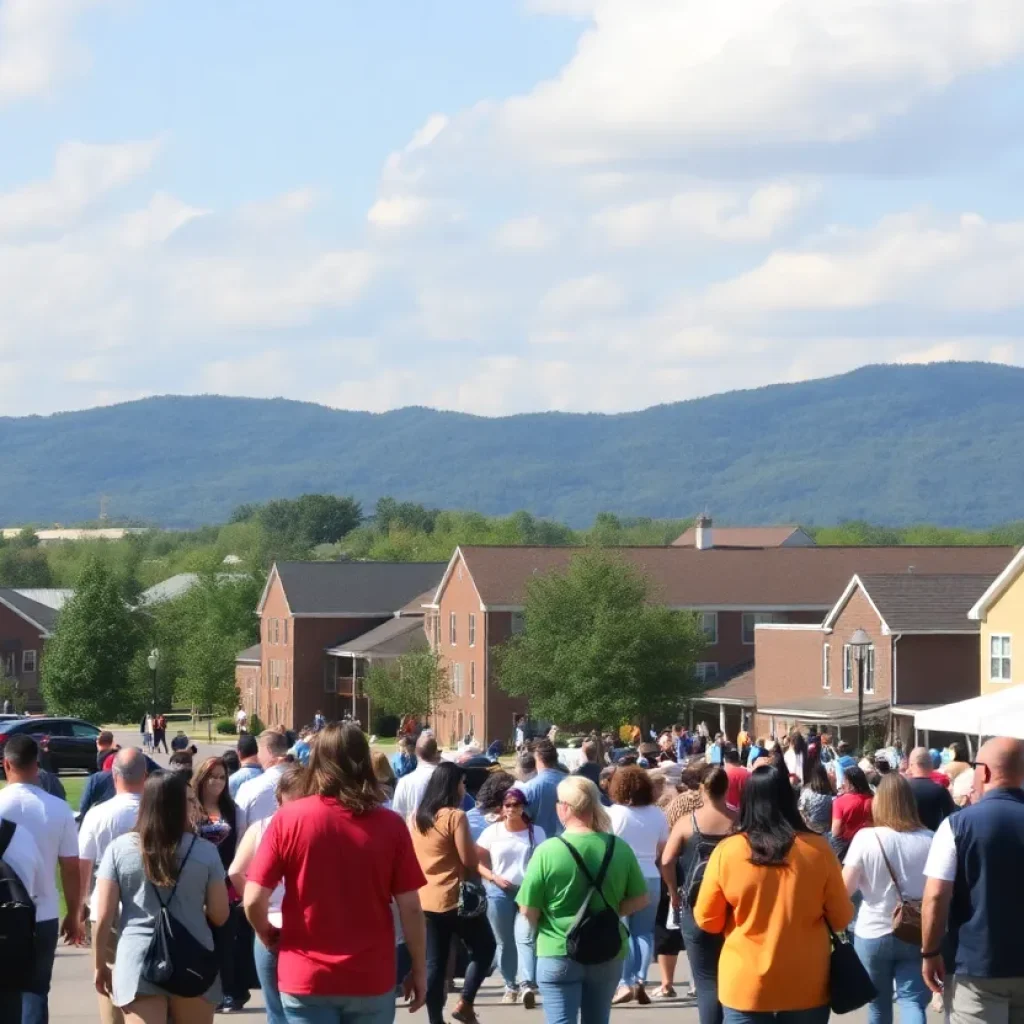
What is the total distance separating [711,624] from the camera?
252 feet

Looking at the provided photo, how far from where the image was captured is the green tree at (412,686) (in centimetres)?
7706

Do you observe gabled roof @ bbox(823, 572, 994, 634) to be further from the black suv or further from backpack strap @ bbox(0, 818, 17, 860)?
backpack strap @ bbox(0, 818, 17, 860)

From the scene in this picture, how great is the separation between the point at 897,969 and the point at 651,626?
5623cm

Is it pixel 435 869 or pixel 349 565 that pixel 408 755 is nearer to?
pixel 435 869

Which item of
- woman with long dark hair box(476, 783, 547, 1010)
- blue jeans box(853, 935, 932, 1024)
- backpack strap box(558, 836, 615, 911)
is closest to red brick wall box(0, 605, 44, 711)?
woman with long dark hair box(476, 783, 547, 1010)

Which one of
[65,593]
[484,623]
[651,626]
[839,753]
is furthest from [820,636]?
[65,593]

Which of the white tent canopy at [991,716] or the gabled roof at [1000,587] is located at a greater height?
the gabled roof at [1000,587]

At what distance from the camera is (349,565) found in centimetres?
9338

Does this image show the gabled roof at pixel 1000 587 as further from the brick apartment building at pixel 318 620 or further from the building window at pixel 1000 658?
the brick apartment building at pixel 318 620

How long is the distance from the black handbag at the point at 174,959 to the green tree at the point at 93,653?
2684 inches

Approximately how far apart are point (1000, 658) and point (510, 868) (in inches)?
1728

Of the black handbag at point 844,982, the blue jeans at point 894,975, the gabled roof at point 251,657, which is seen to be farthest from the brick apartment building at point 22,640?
the black handbag at point 844,982

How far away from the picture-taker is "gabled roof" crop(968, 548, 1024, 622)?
174 ft

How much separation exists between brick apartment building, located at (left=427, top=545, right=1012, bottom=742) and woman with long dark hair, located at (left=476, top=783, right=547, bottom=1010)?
61.0 metres
